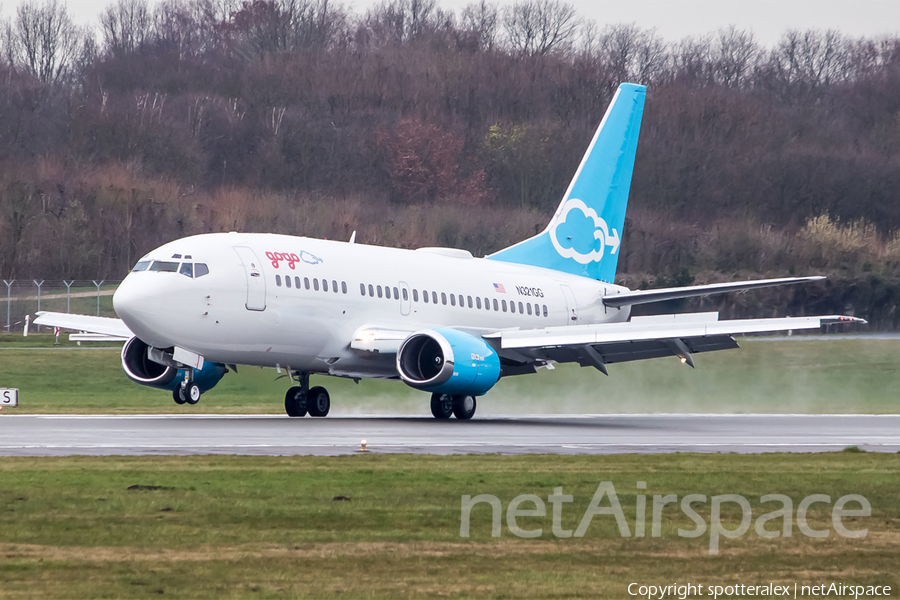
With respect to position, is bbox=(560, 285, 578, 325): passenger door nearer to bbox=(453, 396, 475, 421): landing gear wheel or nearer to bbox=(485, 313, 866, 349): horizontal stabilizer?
bbox=(485, 313, 866, 349): horizontal stabilizer

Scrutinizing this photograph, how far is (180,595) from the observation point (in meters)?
9.27

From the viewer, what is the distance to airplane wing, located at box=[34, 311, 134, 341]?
1198 inches

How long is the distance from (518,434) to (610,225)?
14.8 meters

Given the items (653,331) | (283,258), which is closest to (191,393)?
(283,258)

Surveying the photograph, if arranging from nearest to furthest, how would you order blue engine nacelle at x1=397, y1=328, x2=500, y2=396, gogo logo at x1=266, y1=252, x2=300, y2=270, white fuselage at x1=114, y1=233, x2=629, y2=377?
white fuselage at x1=114, y1=233, x2=629, y2=377 < blue engine nacelle at x1=397, y1=328, x2=500, y2=396 < gogo logo at x1=266, y1=252, x2=300, y2=270

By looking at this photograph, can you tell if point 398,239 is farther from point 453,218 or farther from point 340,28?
point 340,28

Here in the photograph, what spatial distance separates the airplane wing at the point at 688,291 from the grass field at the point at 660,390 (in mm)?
2114

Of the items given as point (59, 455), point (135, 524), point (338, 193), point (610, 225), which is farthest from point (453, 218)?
point (135, 524)

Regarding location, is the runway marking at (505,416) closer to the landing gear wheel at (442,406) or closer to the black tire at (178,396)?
the landing gear wheel at (442,406)

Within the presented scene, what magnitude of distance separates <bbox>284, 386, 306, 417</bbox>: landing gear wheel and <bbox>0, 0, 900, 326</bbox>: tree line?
25.5 metres

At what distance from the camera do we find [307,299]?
28.4 m

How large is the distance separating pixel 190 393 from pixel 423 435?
5.60 metres

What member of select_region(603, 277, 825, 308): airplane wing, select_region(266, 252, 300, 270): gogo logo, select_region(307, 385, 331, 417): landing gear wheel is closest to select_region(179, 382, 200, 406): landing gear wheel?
select_region(266, 252, 300, 270): gogo logo

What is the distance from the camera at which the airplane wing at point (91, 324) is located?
30.4m
